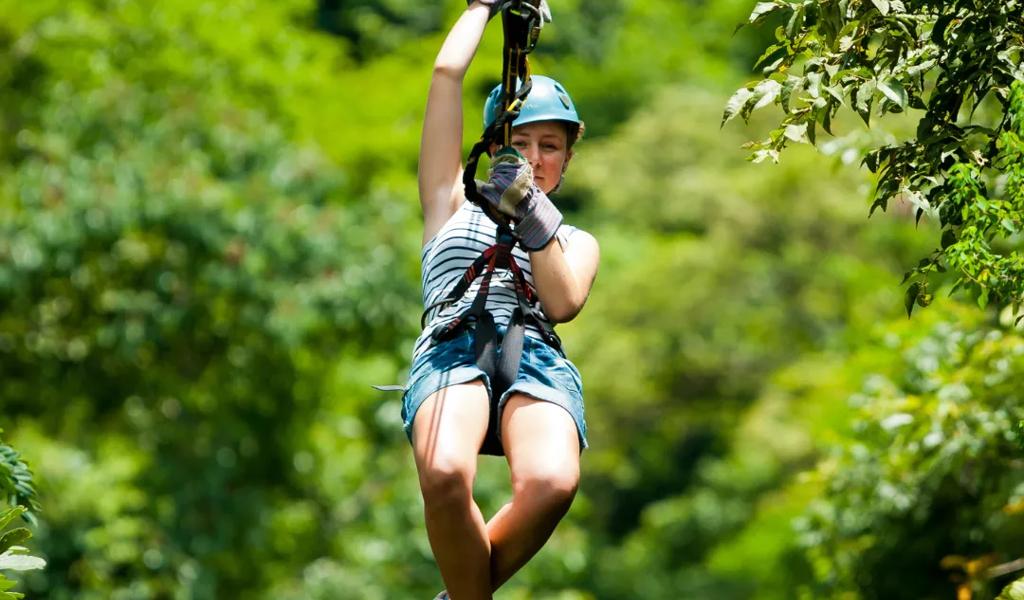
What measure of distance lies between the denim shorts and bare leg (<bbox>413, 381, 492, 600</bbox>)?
0.15 ft

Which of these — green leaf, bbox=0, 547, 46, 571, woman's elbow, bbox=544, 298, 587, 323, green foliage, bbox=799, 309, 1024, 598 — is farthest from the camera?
green foliage, bbox=799, 309, 1024, 598

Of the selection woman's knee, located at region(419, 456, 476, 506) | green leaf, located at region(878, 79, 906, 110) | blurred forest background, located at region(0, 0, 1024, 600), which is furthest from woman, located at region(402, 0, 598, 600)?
blurred forest background, located at region(0, 0, 1024, 600)

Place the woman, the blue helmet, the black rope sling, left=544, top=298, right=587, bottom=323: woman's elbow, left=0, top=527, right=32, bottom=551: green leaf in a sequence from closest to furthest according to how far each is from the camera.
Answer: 1. left=0, top=527, right=32, bottom=551: green leaf
2. the woman
3. the black rope sling
4. left=544, top=298, right=587, bottom=323: woman's elbow
5. the blue helmet

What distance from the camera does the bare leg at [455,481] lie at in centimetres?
440

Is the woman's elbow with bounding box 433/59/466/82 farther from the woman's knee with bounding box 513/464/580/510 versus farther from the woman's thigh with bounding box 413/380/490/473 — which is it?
the woman's knee with bounding box 513/464/580/510

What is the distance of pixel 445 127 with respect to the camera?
16.5 feet

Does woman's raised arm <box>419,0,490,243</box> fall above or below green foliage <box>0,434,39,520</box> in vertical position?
above

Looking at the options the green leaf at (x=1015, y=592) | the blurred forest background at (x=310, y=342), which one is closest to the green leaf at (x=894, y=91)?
the green leaf at (x=1015, y=592)

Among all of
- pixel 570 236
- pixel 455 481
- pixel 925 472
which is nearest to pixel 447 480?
pixel 455 481

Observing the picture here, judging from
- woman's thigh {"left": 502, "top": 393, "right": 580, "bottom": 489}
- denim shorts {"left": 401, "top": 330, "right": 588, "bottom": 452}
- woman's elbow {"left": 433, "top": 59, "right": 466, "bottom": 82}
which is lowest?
woman's thigh {"left": 502, "top": 393, "right": 580, "bottom": 489}

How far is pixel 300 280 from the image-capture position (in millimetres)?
15867

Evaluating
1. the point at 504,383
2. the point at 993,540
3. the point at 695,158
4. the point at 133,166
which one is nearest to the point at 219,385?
the point at 133,166

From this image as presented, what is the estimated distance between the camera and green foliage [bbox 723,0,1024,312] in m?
4.43

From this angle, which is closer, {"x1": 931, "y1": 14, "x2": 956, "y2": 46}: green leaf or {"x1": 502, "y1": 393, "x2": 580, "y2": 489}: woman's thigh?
{"x1": 502, "y1": 393, "x2": 580, "y2": 489}: woman's thigh
